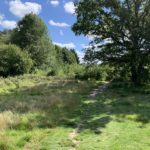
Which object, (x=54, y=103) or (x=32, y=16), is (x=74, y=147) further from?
(x=32, y=16)

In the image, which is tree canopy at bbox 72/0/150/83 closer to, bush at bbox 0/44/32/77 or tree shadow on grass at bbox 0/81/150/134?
tree shadow on grass at bbox 0/81/150/134

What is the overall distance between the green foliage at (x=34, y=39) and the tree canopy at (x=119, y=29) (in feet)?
131

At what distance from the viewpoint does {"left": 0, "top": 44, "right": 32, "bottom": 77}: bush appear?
63.8 metres

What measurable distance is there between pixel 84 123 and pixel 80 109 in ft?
13.4

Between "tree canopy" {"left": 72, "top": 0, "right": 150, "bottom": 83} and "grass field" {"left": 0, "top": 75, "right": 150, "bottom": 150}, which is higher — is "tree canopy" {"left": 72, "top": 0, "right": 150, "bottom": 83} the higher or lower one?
the higher one

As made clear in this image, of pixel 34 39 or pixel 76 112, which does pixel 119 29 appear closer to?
pixel 76 112

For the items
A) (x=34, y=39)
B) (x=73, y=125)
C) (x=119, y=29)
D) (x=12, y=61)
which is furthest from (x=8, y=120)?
(x=34, y=39)

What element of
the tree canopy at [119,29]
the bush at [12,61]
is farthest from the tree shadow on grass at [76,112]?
the bush at [12,61]

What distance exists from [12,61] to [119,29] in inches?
1177

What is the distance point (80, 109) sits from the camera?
22406 millimetres

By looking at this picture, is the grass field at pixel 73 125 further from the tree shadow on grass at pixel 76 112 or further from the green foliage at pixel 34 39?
the green foliage at pixel 34 39

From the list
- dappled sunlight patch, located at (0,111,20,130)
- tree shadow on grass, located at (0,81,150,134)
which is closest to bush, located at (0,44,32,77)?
tree shadow on grass, located at (0,81,150,134)

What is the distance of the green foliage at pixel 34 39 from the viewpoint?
80250 millimetres

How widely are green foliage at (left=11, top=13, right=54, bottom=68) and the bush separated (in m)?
14.3
